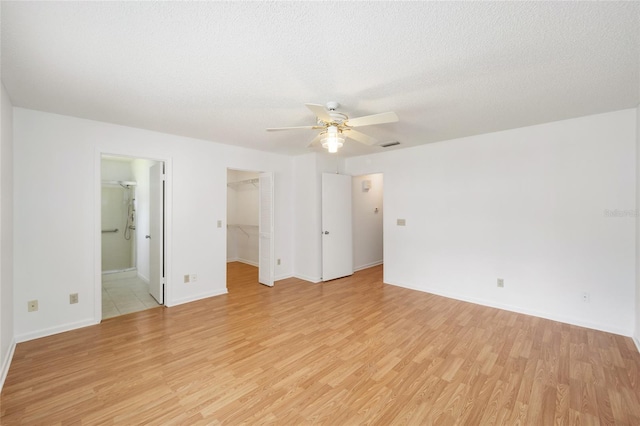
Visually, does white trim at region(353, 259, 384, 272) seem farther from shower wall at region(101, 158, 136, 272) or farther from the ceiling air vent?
shower wall at region(101, 158, 136, 272)

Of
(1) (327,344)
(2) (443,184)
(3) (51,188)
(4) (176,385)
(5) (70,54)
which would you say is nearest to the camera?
(5) (70,54)

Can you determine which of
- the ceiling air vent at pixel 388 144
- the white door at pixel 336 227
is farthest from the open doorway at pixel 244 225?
the ceiling air vent at pixel 388 144

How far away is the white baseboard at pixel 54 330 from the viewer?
279 cm

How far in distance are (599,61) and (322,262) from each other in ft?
13.8

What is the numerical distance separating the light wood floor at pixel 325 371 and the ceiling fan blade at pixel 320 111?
2.15 metres

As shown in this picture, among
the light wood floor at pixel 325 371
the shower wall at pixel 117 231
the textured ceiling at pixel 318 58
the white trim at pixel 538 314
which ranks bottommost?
the light wood floor at pixel 325 371

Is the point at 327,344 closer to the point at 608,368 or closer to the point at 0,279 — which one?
the point at 608,368

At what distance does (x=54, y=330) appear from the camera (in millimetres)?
2963

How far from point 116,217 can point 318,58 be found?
20.5ft

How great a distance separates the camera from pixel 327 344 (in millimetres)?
2732

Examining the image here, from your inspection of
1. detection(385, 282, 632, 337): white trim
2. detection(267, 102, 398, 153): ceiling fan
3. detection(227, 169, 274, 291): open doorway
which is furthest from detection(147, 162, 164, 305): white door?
detection(385, 282, 632, 337): white trim

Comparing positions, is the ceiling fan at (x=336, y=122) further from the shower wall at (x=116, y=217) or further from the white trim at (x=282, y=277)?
the shower wall at (x=116, y=217)

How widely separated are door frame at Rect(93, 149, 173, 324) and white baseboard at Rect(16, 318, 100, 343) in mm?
75

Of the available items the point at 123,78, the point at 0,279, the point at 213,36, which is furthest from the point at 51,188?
the point at 213,36
